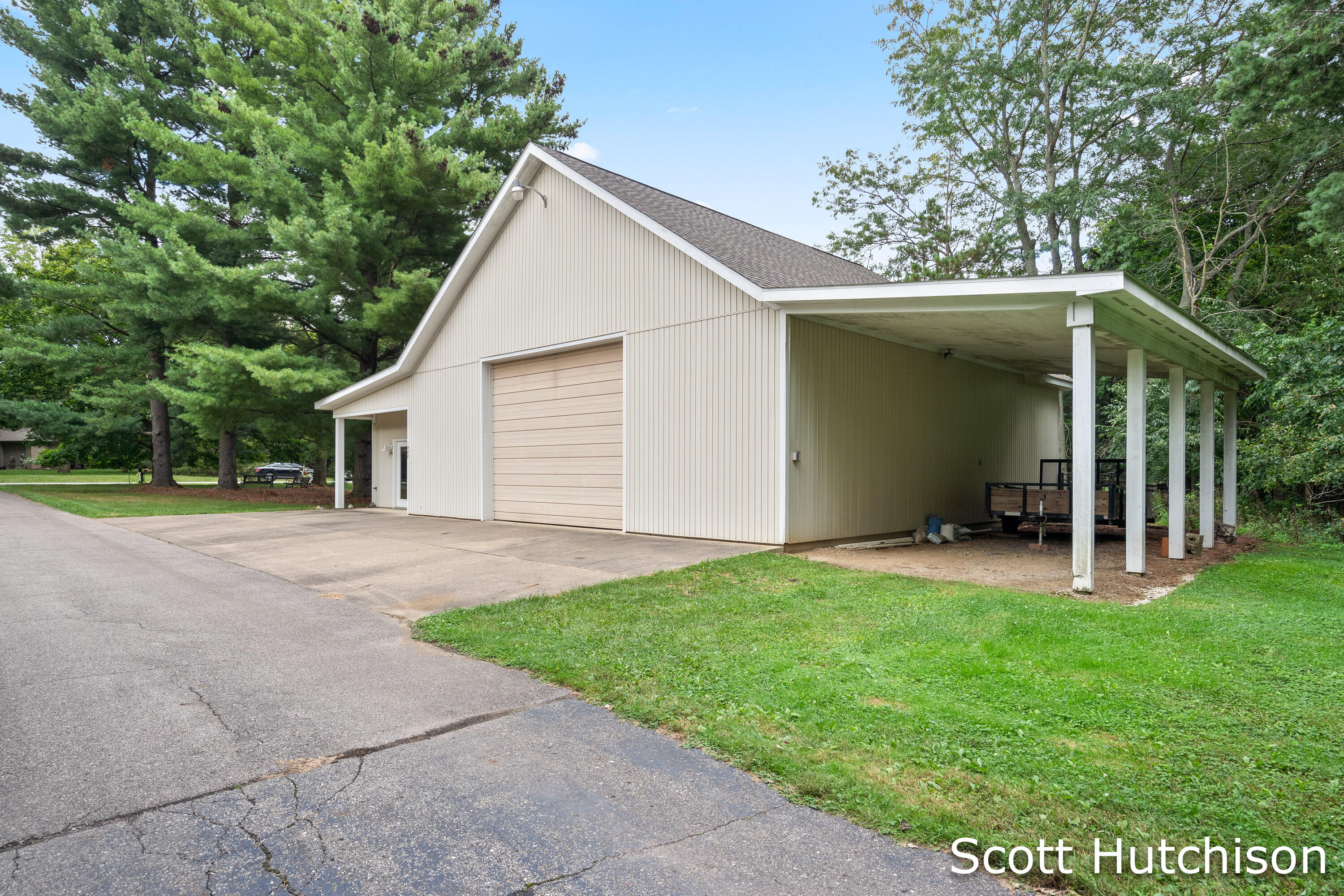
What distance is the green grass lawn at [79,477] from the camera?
1404 inches

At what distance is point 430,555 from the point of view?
9094 mm

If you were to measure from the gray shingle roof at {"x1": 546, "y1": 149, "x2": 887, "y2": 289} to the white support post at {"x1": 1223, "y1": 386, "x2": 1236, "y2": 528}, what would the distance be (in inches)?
232

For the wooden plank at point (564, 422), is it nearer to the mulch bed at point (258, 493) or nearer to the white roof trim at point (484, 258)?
the white roof trim at point (484, 258)

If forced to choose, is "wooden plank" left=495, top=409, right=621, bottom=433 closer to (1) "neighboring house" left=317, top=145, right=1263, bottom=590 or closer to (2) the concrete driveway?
(1) "neighboring house" left=317, top=145, right=1263, bottom=590

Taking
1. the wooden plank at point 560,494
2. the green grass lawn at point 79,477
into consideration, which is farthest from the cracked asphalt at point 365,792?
the green grass lawn at point 79,477

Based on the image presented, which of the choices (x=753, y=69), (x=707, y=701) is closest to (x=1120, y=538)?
(x=707, y=701)

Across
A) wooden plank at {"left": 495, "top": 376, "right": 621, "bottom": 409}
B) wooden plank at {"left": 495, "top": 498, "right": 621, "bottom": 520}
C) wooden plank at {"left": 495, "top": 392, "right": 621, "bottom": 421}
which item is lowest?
wooden plank at {"left": 495, "top": 498, "right": 621, "bottom": 520}

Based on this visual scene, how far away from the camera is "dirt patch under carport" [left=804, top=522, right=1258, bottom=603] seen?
687 centimetres

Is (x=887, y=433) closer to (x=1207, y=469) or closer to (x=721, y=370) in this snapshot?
(x=721, y=370)

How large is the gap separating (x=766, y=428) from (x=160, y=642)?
20.9 feet

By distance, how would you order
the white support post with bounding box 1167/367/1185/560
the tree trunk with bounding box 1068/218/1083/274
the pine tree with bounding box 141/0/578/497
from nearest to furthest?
the white support post with bounding box 1167/367/1185/560 → the pine tree with bounding box 141/0/578/497 → the tree trunk with bounding box 1068/218/1083/274

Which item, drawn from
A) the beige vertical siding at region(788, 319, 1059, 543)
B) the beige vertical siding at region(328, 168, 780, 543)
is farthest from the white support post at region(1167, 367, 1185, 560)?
the beige vertical siding at region(328, 168, 780, 543)

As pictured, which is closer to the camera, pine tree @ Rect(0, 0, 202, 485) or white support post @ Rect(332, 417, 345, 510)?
white support post @ Rect(332, 417, 345, 510)

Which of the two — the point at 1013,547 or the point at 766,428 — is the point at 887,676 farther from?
the point at 1013,547
